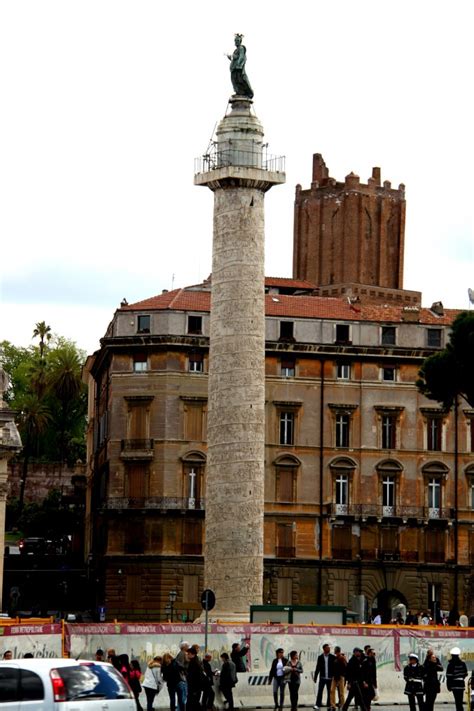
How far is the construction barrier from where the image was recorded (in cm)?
4075

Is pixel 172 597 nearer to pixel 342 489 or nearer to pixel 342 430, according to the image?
pixel 342 489

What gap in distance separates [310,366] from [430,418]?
574 cm

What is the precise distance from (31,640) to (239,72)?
26873 mm

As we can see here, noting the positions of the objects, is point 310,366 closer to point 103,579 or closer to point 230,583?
point 103,579

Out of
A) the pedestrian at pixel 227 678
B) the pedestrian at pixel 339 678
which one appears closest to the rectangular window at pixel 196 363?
the pedestrian at pixel 339 678

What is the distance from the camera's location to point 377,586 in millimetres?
80562

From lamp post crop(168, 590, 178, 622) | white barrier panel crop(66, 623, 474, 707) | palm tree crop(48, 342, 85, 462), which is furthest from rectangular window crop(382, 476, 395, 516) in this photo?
palm tree crop(48, 342, 85, 462)

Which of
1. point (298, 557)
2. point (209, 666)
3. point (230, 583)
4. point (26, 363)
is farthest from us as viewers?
point (26, 363)

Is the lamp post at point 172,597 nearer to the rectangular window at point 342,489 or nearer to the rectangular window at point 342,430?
the rectangular window at point 342,489

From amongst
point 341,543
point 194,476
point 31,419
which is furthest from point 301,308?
point 31,419

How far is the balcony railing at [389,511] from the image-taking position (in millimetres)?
80688

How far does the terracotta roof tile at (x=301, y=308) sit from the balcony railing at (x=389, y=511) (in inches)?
329

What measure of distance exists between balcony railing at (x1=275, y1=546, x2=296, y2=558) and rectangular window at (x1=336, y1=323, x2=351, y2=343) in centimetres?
950

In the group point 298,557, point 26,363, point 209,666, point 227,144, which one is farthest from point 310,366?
point 26,363
